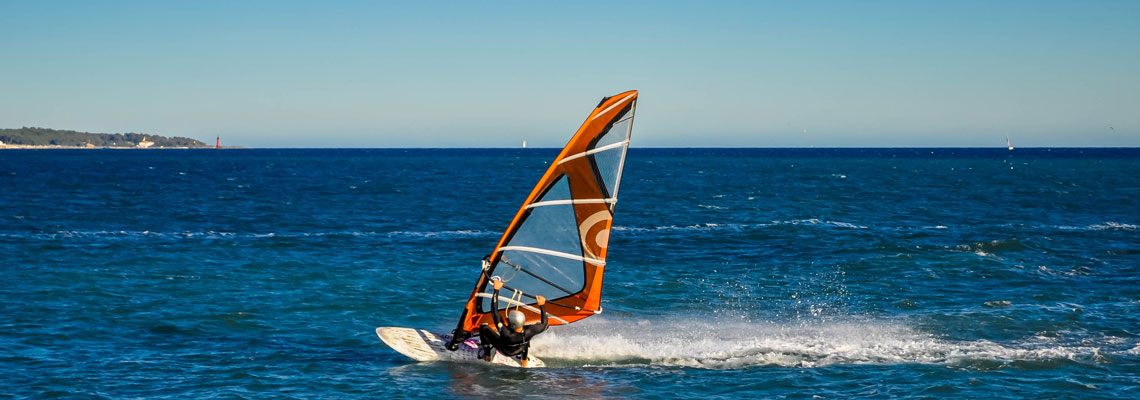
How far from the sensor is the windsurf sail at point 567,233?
1555 cm

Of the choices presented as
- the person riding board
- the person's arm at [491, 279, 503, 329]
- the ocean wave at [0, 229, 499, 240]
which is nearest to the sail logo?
the person riding board

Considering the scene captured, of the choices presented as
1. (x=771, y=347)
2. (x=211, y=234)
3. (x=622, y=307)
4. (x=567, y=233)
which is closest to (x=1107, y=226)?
(x=622, y=307)

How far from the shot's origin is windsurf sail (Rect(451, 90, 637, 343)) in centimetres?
1555

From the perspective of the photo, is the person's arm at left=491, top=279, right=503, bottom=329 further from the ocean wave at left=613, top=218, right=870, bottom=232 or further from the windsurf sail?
the ocean wave at left=613, top=218, right=870, bottom=232

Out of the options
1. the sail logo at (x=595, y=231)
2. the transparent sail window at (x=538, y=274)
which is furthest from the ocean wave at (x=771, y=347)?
the sail logo at (x=595, y=231)

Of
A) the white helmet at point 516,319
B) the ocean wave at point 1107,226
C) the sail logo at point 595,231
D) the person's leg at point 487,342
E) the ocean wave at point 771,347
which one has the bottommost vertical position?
the ocean wave at point 771,347

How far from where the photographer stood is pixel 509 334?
16219mm

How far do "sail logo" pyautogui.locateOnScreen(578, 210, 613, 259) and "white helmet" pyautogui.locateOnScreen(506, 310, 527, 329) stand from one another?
1645mm

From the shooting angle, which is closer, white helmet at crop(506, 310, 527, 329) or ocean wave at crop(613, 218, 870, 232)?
white helmet at crop(506, 310, 527, 329)

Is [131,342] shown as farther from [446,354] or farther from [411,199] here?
[411,199]

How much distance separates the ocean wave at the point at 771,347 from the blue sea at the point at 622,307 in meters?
0.08

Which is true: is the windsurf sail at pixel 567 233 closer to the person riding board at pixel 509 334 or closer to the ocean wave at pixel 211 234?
the person riding board at pixel 509 334

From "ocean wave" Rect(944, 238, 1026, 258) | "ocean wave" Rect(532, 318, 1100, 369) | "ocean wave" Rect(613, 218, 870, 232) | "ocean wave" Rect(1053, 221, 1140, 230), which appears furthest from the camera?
"ocean wave" Rect(613, 218, 870, 232)

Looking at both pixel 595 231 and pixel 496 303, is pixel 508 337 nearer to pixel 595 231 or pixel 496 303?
pixel 496 303
